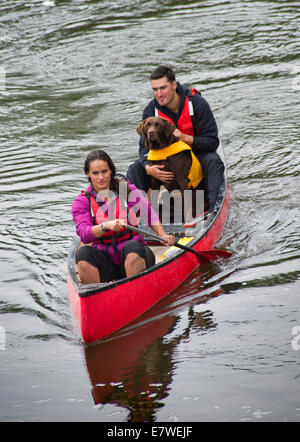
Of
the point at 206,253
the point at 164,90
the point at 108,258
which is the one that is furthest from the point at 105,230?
the point at 164,90

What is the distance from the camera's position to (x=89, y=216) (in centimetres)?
490

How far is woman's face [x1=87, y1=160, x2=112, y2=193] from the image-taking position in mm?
4758

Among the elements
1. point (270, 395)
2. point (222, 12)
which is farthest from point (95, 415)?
point (222, 12)

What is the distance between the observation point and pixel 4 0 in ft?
55.0

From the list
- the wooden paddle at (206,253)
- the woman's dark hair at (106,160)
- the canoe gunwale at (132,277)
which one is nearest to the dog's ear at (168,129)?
the canoe gunwale at (132,277)

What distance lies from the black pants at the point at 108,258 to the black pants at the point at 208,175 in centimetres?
143

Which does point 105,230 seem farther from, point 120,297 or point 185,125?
point 185,125

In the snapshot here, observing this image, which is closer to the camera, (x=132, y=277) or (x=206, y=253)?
(x=132, y=277)

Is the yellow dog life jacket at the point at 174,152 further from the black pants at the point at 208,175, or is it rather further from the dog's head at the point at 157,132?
the black pants at the point at 208,175

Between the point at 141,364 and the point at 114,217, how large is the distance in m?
1.14

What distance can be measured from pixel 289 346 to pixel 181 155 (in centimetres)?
230

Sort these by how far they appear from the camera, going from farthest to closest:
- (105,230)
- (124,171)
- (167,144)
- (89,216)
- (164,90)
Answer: (124,171) < (164,90) < (167,144) < (89,216) < (105,230)

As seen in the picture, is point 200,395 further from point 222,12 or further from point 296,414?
point 222,12

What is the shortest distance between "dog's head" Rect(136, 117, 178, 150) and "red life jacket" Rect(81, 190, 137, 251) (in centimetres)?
121
